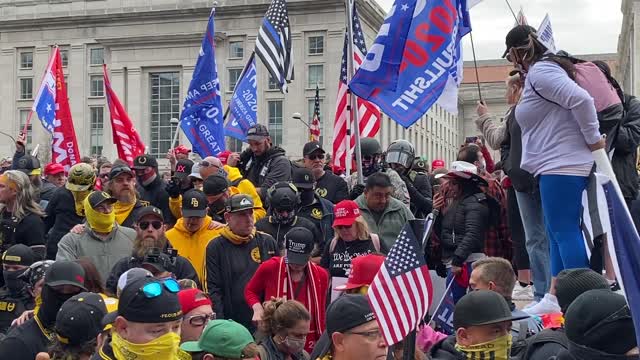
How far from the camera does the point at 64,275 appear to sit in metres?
5.94

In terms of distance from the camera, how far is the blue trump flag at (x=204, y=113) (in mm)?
14742

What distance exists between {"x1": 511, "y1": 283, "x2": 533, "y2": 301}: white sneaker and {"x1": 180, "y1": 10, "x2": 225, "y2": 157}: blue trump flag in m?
7.43

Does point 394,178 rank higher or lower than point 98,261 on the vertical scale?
higher

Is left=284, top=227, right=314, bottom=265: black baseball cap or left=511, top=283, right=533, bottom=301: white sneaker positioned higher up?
left=284, top=227, right=314, bottom=265: black baseball cap

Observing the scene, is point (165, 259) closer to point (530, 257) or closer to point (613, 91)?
point (530, 257)

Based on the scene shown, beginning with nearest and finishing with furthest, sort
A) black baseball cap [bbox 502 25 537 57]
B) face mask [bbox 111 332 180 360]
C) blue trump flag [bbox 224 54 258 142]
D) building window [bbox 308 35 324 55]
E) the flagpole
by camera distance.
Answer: face mask [bbox 111 332 180 360] → black baseball cap [bbox 502 25 537 57] → the flagpole → blue trump flag [bbox 224 54 258 142] → building window [bbox 308 35 324 55]

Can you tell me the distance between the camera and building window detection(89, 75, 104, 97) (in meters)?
69.3

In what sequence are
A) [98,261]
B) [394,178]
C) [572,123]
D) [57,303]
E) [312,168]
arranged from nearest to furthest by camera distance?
A: 1. [57,303]
2. [572,123]
3. [98,261]
4. [394,178]
5. [312,168]

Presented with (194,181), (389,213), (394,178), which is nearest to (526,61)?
(389,213)

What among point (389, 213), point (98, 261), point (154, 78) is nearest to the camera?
point (98, 261)

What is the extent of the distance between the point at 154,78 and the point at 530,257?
64.0m

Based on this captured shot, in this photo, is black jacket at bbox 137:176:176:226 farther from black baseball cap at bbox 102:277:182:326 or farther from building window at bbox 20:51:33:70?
building window at bbox 20:51:33:70

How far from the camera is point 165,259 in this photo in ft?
23.6

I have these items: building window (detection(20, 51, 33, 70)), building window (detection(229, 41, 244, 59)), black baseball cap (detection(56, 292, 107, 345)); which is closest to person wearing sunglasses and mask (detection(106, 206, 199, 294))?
black baseball cap (detection(56, 292, 107, 345))
